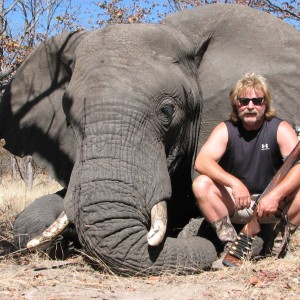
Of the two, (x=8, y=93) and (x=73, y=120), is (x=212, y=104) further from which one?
(x=8, y=93)

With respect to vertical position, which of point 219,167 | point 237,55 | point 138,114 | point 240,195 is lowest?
point 240,195

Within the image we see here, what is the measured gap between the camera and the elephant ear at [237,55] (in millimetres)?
6031

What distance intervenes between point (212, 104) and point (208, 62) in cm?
42

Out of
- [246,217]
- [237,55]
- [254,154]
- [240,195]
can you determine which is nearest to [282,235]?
[246,217]

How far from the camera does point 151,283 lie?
4.45 m

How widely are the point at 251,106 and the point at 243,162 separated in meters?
0.48

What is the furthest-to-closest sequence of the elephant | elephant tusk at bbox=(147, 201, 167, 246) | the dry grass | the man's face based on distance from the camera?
the man's face < the elephant < elephant tusk at bbox=(147, 201, 167, 246) < the dry grass

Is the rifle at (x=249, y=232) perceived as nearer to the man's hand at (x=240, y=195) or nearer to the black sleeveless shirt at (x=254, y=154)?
the man's hand at (x=240, y=195)

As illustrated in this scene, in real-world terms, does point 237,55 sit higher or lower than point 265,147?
higher

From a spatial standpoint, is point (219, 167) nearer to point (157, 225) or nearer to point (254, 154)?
point (254, 154)

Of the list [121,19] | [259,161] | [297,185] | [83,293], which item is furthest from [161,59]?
[121,19]

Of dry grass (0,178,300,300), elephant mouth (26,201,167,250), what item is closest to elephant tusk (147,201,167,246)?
elephant mouth (26,201,167,250)

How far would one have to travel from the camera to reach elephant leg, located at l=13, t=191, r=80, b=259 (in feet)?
19.0

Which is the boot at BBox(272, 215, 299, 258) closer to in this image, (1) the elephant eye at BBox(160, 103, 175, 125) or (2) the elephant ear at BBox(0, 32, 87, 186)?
(1) the elephant eye at BBox(160, 103, 175, 125)
